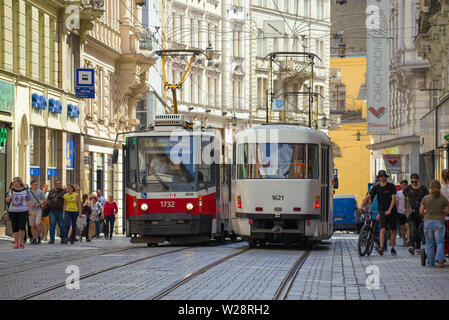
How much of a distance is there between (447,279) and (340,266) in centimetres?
338

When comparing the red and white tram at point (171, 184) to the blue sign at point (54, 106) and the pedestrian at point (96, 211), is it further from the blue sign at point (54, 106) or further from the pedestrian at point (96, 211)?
the blue sign at point (54, 106)

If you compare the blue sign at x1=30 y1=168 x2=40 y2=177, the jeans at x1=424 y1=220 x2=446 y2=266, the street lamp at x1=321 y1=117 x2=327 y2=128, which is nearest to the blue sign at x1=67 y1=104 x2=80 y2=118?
the blue sign at x1=30 y1=168 x2=40 y2=177

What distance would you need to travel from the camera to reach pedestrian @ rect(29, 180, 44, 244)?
96.0 ft

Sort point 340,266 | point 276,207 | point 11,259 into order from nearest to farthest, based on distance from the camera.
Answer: point 340,266, point 11,259, point 276,207

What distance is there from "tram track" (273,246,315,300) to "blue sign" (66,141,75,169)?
750 inches

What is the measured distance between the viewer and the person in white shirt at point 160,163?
26.8m

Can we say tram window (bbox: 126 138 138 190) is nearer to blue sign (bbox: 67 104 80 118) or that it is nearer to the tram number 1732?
the tram number 1732

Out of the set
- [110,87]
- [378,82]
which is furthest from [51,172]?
[378,82]

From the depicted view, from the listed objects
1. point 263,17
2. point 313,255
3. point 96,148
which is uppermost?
point 263,17

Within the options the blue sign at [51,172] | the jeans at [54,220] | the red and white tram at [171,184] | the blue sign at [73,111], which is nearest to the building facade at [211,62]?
the blue sign at [73,111]

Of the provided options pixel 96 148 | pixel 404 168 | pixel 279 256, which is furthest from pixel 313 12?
pixel 279 256

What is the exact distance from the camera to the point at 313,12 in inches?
3396

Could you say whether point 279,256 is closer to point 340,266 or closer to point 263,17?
point 340,266

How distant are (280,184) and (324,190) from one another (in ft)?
4.56
